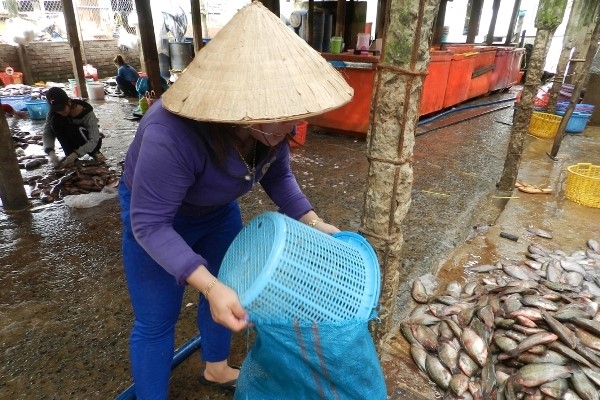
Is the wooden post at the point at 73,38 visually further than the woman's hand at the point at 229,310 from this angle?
Yes

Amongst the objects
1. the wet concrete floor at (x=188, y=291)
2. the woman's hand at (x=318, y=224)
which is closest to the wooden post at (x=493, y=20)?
the wet concrete floor at (x=188, y=291)

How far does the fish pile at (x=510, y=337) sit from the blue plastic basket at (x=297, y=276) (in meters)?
1.45

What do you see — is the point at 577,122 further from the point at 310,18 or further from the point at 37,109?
the point at 37,109

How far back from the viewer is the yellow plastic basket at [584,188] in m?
5.01

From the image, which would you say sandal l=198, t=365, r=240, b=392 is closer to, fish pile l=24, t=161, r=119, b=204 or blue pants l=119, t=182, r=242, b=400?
blue pants l=119, t=182, r=242, b=400

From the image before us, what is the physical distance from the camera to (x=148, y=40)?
7.49 meters

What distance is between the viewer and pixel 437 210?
478 cm

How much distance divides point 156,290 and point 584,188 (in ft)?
18.3

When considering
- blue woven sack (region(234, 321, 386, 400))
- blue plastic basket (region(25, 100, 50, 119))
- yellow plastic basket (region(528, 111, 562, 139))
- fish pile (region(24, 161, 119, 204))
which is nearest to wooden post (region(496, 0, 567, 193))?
yellow plastic basket (region(528, 111, 562, 139))

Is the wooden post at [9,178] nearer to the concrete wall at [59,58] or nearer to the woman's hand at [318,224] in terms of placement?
the woman's hand at [318,224]

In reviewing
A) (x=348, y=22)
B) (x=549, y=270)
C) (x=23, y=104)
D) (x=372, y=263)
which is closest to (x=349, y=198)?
(x=549, y=270)

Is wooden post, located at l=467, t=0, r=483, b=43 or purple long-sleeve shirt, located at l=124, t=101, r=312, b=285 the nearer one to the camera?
purple long-sleeve shirt, located at l=124, t=101, r=312, b=285

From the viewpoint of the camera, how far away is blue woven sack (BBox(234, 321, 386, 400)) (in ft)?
4.07

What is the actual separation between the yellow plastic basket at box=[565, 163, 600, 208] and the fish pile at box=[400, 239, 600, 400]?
2.20m
